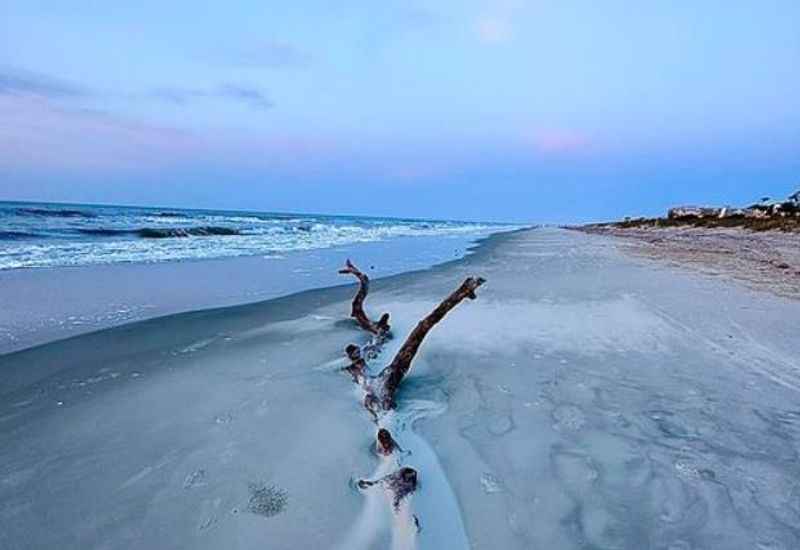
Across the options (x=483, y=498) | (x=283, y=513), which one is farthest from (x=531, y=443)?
(x=283, y=513)

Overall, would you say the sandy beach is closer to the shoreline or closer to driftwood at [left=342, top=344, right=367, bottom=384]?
driftwood at [left=342, top=344, right=367, bottom=384]

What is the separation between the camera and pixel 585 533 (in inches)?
96.9

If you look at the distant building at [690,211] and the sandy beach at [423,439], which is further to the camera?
the distant building at [690,211]

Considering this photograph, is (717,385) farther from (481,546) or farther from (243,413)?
(243,413)

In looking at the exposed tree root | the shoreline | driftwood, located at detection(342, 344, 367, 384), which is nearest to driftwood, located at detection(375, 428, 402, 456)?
the exposed tree root

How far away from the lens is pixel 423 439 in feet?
11.3

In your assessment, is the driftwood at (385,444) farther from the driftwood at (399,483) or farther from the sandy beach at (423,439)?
the driftwood at (399,483)

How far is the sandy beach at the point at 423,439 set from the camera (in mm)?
2488

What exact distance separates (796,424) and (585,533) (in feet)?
7.23

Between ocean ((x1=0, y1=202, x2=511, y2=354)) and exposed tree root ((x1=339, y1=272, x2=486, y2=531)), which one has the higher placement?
exposed tree root ((x1=339, y1=272, x2=486, y2=531))

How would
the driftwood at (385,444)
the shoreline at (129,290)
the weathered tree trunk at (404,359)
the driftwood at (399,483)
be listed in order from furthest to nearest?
the shoreline at (129,290) < the weathered tree trunk at (404,359) < the driftwood at (385,444) < the driftwood at (399,483)

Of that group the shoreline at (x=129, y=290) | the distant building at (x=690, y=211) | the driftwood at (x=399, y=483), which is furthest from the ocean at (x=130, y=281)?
the distant building at (x=690, y=211)

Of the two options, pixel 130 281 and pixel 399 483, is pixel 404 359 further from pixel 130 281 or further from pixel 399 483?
pixel 130 281

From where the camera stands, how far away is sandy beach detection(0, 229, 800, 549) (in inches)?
98.0
